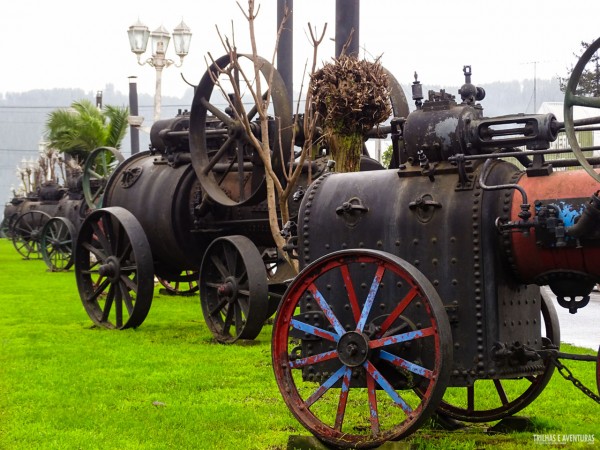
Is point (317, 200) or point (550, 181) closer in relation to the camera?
point (550, 181)

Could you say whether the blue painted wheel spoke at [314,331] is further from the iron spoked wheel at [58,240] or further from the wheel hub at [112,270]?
the iron spoked wheel at [58,240]

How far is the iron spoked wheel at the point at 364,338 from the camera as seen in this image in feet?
19.4

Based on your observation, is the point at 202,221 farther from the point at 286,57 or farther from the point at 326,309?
the point at 326,309

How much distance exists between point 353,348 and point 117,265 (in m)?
7.16

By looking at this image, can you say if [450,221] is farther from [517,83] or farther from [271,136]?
[517,83]

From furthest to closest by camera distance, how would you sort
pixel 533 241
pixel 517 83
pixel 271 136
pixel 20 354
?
pixel 517 83
pixel 271 136
pixel 20 354
pixel 533 241

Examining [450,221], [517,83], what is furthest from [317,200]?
[517,83]

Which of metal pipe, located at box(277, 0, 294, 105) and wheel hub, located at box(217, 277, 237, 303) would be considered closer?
wheel hub, located at box(217, 277, 237, 303)

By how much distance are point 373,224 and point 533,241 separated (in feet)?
3.29

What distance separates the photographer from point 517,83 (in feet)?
456

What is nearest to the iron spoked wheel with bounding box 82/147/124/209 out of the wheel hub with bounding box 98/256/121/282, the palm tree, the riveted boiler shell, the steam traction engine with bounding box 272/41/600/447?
the riveted boiler shell

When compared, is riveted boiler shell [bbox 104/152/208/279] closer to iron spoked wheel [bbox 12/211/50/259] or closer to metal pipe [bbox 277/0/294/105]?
metal pipe [bbox 277/0/294/105]

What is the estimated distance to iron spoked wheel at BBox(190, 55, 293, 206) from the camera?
1141 centimetres

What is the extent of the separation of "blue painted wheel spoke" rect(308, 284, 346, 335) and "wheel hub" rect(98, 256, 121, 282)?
6.78 metres
